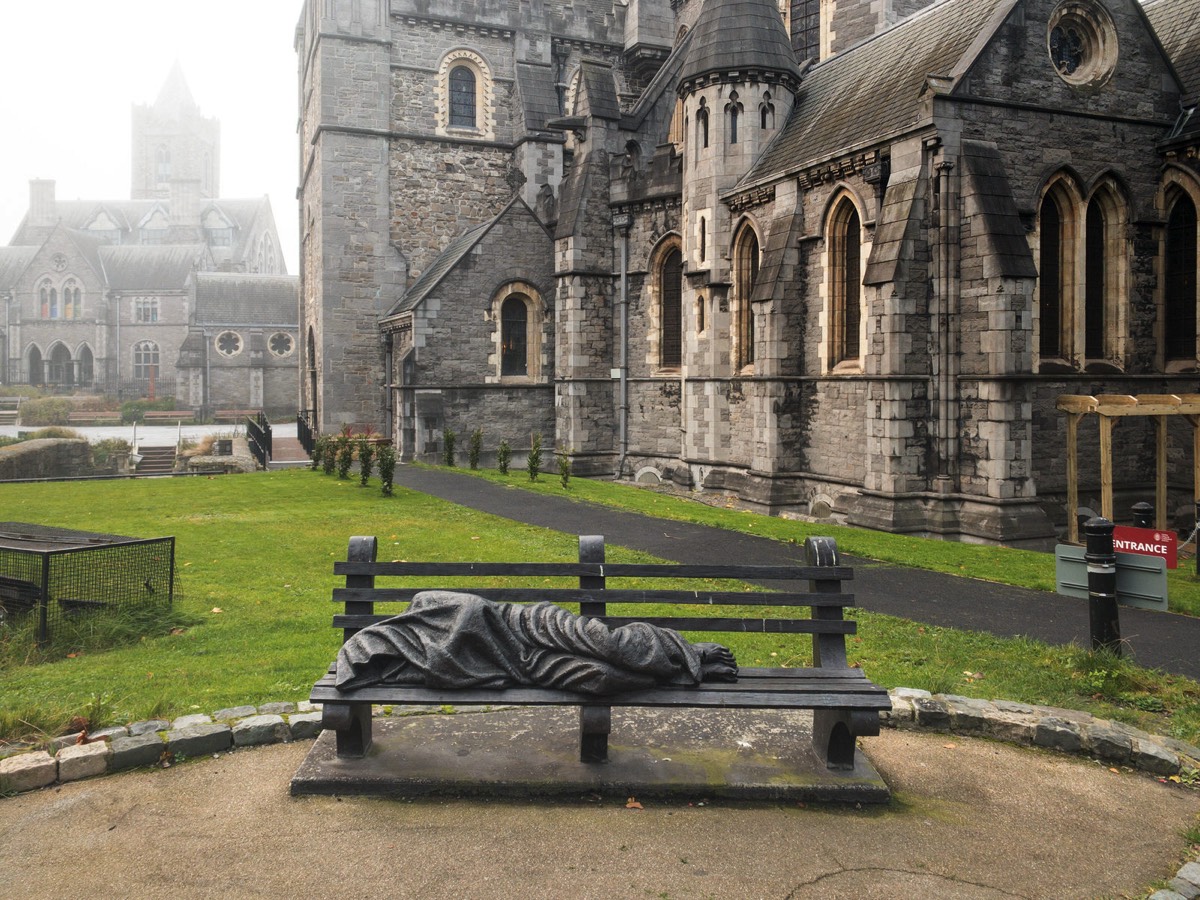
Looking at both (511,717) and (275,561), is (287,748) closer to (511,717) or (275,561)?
(511,717)

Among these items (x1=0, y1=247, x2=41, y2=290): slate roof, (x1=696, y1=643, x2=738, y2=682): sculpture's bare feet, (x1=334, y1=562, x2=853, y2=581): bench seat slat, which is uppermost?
(x1=0, y1=247, x2=41, y2=290): slate roof

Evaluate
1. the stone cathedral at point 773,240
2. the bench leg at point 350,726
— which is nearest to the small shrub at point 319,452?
the stone cathedral at point 773,240

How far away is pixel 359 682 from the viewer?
15.8 ft

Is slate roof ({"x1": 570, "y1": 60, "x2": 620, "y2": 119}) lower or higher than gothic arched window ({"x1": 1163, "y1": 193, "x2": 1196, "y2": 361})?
higher

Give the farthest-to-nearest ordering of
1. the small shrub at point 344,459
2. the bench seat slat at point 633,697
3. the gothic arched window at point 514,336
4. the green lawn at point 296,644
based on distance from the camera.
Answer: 1. the gothic arched window at point 514,336
2. the small shrub at point 344,459
3. the green lawn at point 296,644
4. the bench seat slat at point 633,697

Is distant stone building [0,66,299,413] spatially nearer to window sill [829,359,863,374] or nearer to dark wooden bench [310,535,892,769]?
window sill [829,359,863,374]

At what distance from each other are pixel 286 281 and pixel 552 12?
35.9 meters

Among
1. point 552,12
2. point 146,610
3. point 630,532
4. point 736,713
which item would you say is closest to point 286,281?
point 552,12

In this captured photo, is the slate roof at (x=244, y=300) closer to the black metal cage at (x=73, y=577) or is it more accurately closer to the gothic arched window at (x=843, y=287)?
the gothic arched window at (x=843, y=287)

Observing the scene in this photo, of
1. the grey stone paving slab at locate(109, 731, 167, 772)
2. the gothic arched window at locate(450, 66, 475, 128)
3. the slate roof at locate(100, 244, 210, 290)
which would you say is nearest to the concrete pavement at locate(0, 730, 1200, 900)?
the grey stone paving slab at locate(109, 731, 167, 772)

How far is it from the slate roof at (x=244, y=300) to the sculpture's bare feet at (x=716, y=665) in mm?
55679

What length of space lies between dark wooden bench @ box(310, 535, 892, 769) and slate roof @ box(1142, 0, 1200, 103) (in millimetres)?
15556

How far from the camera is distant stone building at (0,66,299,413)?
5659 centimetres

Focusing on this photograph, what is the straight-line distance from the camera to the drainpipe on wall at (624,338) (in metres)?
23.4
